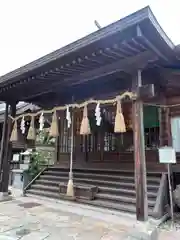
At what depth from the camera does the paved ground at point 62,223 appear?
3684 millimetres

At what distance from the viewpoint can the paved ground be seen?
3.68 m

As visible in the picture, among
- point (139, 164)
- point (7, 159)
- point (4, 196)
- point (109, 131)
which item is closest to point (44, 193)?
point (4, 196)

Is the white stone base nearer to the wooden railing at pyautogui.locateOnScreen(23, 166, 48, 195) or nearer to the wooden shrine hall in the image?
the wooden shrine hall

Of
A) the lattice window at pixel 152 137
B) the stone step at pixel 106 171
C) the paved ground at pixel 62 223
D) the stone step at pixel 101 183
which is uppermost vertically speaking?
the lattice window at pixel 152 137

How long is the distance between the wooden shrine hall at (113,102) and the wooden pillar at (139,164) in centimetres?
2

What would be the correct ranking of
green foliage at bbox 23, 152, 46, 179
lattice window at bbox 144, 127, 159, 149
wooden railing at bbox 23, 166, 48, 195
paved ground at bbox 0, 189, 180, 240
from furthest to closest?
green foliage at bbox 23, 152, 46, 179 < wooden railing at bbox 23, 166, 48, 195 < lattice window at bbox 144, 127, 159, 149 < paved ground at bbox 0, 189, 180, 240

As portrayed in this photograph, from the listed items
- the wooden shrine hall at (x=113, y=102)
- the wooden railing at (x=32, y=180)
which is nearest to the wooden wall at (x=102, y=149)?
the wooden shrine hall at (x=113, y=102)

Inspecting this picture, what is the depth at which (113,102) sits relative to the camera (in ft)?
16.1

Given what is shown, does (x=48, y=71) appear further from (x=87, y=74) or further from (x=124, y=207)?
(x=124, y=207)

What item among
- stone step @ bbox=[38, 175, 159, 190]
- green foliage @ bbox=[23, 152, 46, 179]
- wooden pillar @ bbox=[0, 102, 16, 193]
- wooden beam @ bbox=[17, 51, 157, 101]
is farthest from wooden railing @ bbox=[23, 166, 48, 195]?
wooden beam @ bbox=[17, 51, 157, 101]

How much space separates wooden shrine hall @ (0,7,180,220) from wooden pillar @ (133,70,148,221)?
0.02 m

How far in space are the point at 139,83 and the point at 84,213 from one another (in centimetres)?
327

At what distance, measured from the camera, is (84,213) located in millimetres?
5148

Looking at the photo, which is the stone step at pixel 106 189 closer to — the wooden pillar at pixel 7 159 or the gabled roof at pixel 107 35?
the wooden pillar at pixel 7 159
